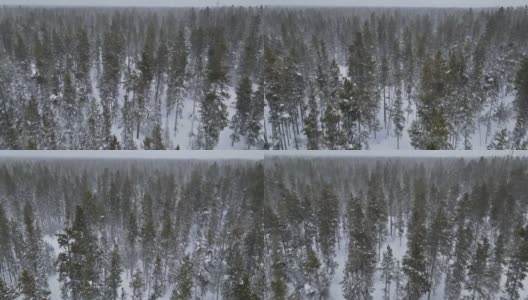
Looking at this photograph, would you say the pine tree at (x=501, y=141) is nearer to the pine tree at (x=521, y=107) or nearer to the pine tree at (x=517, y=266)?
the pine tree at (x=521, y=107)

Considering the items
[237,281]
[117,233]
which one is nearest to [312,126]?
[237,281]

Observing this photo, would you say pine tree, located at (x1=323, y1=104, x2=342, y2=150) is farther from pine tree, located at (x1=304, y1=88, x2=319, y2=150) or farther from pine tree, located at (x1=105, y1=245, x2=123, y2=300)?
pine tree, located at (x1=105, y1=245, x2=123, y2=300)

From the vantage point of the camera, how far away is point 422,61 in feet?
45.4

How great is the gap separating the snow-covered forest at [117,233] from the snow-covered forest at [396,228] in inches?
66.2

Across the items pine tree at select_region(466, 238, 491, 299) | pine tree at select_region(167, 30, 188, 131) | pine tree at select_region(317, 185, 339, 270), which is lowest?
pine tree at select_region(466, 238, 491, 299)

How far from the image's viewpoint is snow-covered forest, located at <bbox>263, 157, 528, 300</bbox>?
1262 centimetres

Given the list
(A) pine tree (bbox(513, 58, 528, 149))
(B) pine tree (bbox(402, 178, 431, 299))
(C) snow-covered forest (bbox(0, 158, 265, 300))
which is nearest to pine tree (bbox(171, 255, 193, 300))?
(C) snow-covered forest (bbox(0, 158, 265, 300))

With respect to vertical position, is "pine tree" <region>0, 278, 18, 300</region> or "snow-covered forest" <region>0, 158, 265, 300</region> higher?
"snow-covered forest" <region>0, 158, 265, 300</region>

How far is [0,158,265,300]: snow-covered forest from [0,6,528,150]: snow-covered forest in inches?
55.9

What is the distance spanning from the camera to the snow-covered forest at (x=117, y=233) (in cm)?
1375

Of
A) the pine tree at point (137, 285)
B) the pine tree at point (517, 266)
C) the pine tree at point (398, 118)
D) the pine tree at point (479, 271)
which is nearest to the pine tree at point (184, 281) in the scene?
the pine tree at point (137, 285)

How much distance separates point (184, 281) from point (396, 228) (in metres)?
7.45

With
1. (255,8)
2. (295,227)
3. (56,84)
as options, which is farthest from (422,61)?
(56,84)

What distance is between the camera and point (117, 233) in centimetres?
1522
